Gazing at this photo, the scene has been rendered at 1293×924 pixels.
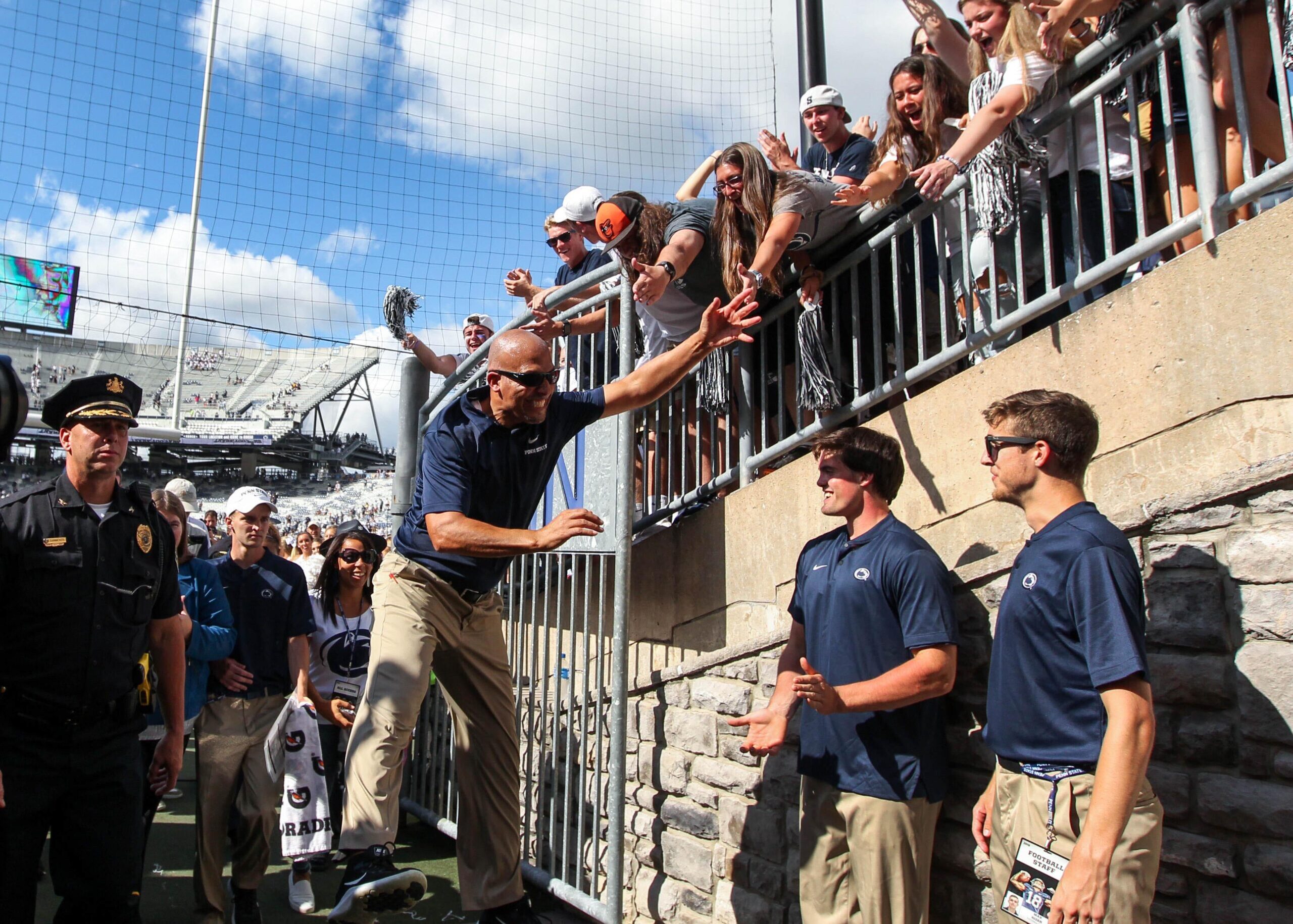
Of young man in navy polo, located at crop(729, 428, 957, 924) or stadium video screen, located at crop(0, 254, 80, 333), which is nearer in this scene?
young man in navy polo, located at crop(729, 428, 957, 924)

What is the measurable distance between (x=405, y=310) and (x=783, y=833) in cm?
409

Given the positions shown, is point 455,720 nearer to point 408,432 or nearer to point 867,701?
point 867,701

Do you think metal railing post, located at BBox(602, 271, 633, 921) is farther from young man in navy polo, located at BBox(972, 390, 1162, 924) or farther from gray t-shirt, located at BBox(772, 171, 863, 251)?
young man in navy polo, located at BBox(972, 390, 1162, 924)

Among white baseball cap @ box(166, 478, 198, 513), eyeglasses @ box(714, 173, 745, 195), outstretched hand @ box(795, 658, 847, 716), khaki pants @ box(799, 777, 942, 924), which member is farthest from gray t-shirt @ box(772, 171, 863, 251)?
white baseball cap @ box(166, 478, 198, 513)

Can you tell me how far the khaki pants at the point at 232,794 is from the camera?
4387mm

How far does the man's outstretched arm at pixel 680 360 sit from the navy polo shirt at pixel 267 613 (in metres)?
2.19

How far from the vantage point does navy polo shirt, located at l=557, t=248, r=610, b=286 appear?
562 centimetres

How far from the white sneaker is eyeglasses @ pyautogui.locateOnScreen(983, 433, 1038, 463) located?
402 centimetres

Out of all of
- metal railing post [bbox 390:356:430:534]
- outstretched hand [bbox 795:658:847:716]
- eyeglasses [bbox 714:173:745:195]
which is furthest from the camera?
metal railing post [bbox 390:356:430:534]

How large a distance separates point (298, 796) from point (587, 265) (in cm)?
329

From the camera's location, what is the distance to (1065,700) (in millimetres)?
2320

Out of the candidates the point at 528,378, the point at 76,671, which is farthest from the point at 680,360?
the point at 76,671

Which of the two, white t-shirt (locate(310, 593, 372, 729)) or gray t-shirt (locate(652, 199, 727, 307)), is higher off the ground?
gray t-shirt (locate(652, 199, 727, 307))

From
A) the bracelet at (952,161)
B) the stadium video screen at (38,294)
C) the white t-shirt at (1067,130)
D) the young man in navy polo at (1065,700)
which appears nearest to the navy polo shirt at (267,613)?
the young man in navy polo at (1065,700)
